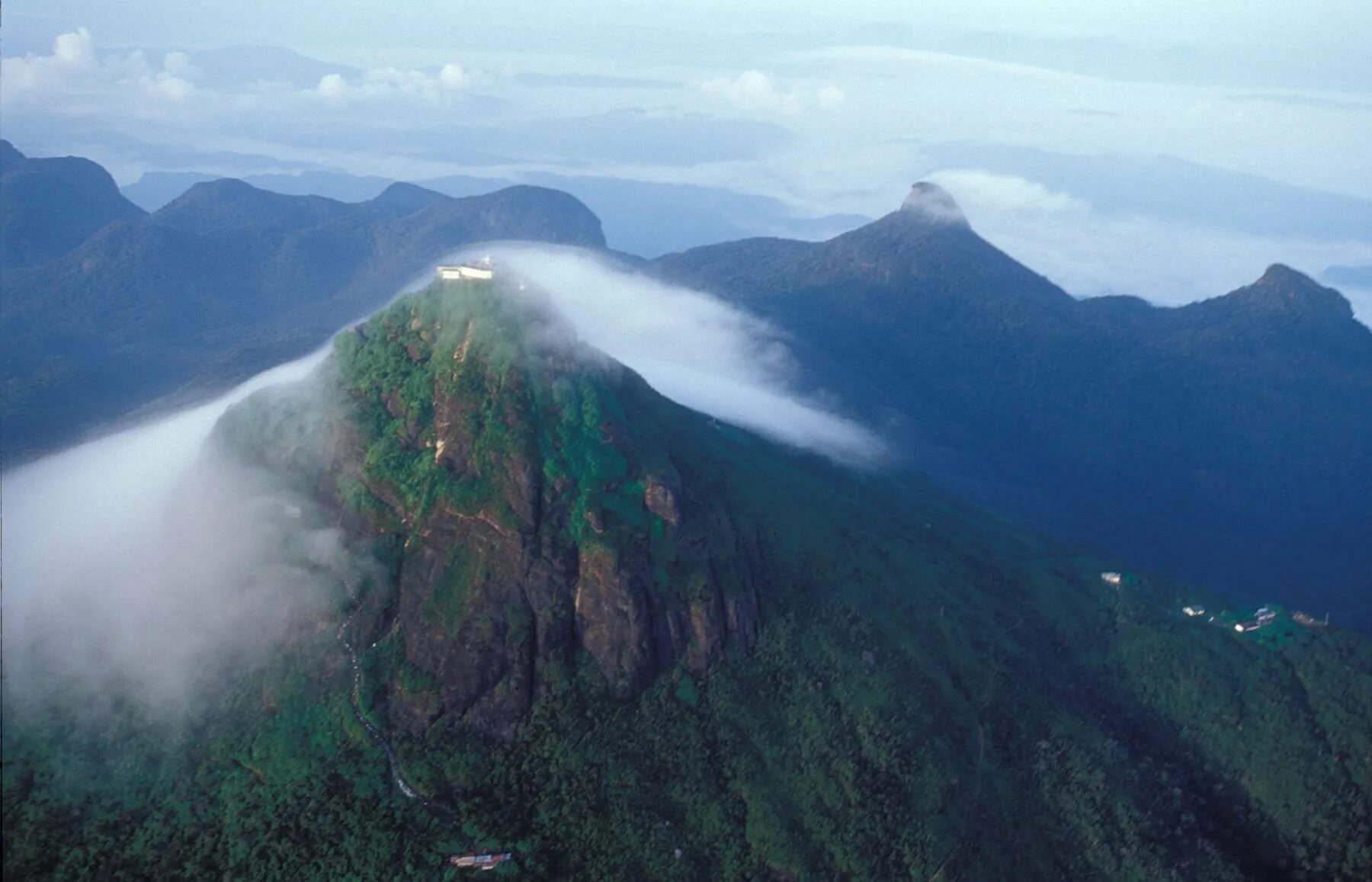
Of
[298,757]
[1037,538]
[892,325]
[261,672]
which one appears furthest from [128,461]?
[892,325]

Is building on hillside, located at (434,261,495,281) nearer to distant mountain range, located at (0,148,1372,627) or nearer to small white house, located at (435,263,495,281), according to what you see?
small white house, located at (435,263,495,281)

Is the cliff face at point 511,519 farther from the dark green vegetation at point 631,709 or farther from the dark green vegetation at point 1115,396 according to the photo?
the dark green vegetation at point 1115,396

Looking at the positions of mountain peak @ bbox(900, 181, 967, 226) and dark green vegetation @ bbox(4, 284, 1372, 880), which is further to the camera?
mountain peak @ bbox(900, 181, 967, 226)

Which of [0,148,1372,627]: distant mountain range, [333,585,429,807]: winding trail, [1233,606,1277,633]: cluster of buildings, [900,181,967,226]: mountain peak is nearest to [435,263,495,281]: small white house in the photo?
[333,585,429,807]: winding trail

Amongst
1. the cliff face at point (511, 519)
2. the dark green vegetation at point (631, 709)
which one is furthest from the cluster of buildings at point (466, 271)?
the dark green vegetation at point (631, 709)

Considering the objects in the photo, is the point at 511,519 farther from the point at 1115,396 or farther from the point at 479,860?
the point at 1115,396

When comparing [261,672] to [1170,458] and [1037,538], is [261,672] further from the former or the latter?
[1170,458]

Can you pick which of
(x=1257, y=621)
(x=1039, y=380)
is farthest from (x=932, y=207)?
(x=1257, y=621)
